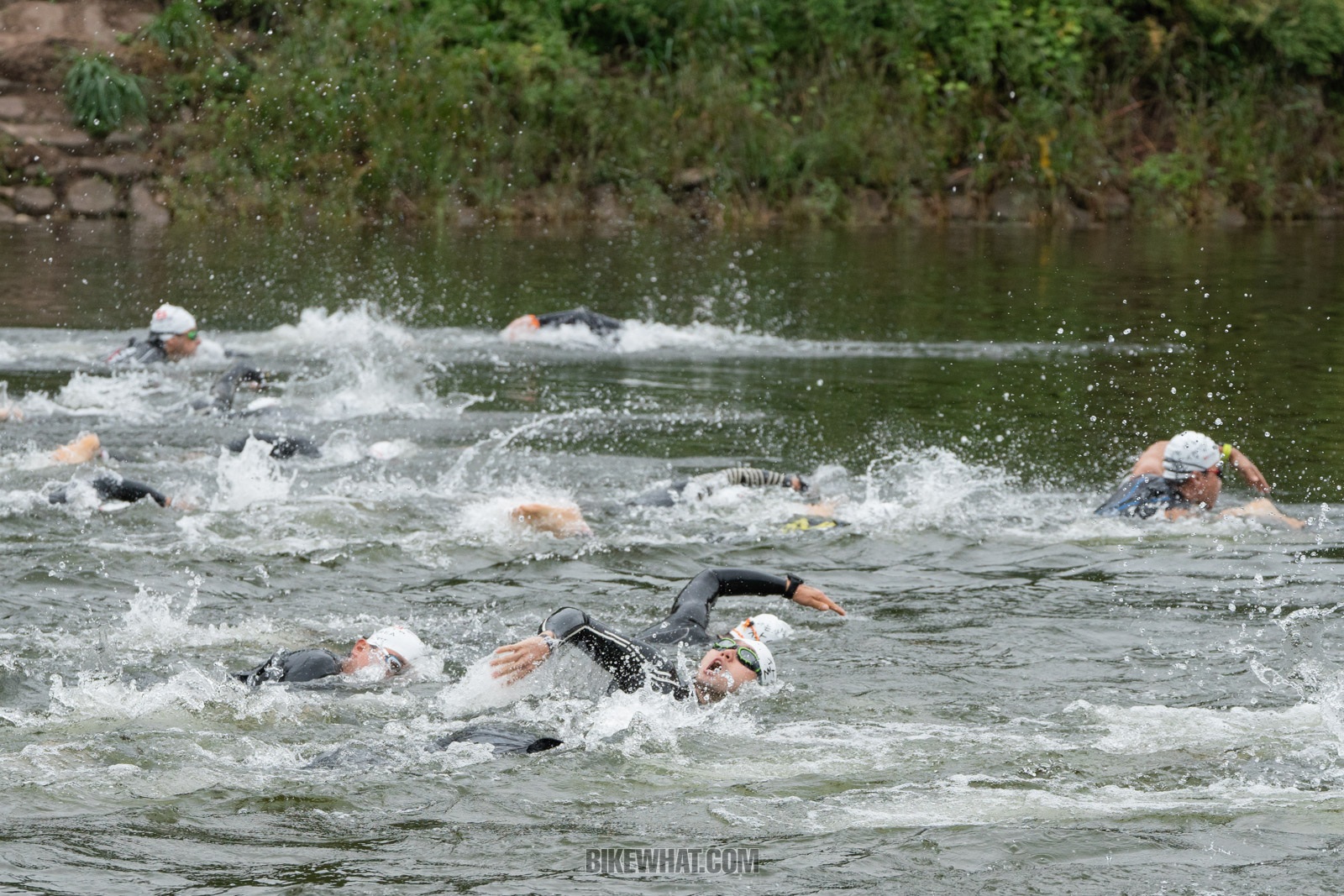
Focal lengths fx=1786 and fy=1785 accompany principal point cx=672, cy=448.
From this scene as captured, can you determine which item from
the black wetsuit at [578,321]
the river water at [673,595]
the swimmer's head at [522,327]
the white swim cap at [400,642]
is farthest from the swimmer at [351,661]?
the black wetsuit at [578,321]

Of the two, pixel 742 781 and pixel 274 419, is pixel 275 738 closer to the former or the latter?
pixel 742 781

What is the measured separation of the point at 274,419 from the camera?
1616 centimetres

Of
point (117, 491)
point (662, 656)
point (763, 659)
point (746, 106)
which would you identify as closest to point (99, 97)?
point (746, 106)

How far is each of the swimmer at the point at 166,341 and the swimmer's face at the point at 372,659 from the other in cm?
987

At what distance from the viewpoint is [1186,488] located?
41.5 feet

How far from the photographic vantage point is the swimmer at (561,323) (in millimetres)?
20562

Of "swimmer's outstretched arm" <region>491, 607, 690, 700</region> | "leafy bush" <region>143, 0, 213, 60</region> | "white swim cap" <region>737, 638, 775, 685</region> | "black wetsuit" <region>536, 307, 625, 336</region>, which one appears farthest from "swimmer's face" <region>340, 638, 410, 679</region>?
"leafy bush" <region>143, 0, 213, 60</region>

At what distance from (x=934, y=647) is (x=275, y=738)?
376 centimetres

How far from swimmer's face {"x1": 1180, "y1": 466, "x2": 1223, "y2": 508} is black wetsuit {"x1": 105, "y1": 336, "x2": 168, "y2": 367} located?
34.7 feet

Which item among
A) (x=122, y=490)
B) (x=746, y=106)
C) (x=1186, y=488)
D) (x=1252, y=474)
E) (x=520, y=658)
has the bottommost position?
(x=122, y=490)

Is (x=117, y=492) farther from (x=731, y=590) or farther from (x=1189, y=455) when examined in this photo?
(x=1189, y=455)

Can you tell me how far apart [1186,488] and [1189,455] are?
290 millimetres

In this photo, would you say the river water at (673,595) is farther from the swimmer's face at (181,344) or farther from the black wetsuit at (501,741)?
the swimmer's face at (181,344)

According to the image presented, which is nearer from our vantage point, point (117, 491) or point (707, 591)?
point (707, 591)
